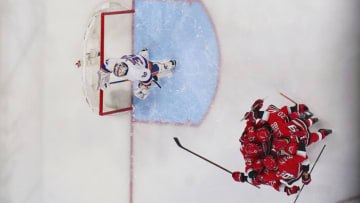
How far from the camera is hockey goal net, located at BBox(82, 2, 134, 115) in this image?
376 centimetres

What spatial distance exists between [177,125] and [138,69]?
845mm

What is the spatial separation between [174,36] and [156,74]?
18.1 inches

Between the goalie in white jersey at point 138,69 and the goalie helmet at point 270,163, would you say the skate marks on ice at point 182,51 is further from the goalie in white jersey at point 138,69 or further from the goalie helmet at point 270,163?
the goalie helmet at point 270,163

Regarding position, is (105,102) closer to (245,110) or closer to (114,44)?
(114,44)

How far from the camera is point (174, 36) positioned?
379cm

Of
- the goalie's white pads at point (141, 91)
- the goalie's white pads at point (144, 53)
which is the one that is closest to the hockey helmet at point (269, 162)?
the goalie's white pads at point (141, 91)

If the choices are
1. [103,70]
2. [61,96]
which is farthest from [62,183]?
[103,70]

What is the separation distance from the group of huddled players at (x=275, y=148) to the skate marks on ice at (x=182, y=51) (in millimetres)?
817

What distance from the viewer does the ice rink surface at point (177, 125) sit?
359 centimetres

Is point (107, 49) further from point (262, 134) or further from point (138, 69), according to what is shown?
point (262, 134)

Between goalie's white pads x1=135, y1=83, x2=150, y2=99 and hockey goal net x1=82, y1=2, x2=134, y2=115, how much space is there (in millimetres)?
222

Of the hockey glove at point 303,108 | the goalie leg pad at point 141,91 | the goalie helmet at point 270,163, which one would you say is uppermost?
the goalie leg pad at point 141,91

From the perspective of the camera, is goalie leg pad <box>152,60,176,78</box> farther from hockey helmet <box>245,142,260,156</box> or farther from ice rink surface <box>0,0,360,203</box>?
hockey helmet <box>245,142,260,156</box>

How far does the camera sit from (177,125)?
3.87 meters
